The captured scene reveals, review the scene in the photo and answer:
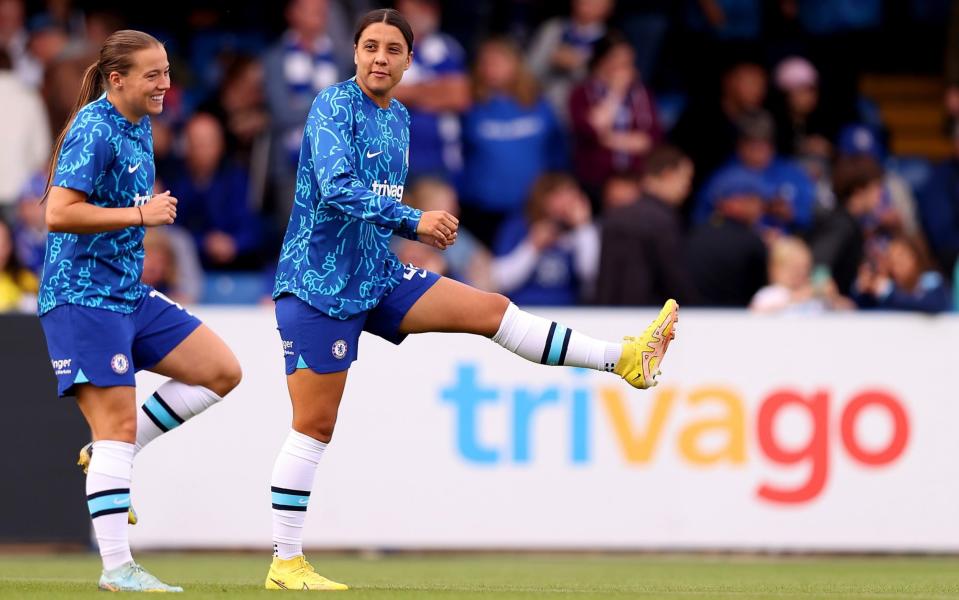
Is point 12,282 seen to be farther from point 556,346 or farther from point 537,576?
point 556,346

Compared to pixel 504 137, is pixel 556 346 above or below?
below

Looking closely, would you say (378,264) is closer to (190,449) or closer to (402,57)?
(402,57)

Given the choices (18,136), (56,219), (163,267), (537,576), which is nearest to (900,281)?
(537,576)

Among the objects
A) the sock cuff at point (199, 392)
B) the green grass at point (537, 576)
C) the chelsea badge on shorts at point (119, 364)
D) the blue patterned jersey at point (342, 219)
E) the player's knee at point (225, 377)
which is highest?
the blue patterned jersey at point (342, 219)

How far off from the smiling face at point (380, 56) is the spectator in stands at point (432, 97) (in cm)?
603

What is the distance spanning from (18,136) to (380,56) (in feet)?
22.5

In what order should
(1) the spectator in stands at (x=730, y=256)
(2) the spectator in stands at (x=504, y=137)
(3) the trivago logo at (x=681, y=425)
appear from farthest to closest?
(2) the spectator in stands at (x=504, y=137) → (1) the spectator in stands at (x=730, y=256) → (3) the trivago logo at (x=681, y=425)

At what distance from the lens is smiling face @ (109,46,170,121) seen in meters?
6.49

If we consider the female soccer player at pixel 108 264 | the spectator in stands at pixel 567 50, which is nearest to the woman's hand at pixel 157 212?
the female soccer player at pixel 108 264

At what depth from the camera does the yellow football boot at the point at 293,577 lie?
6770 millimetres

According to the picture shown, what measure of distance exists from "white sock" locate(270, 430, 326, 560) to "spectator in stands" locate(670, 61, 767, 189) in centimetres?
794

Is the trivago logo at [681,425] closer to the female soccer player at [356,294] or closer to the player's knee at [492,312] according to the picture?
the female soccer player at [356,294]

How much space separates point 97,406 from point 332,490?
3.79 m

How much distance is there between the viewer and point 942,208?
14383 millimetres
